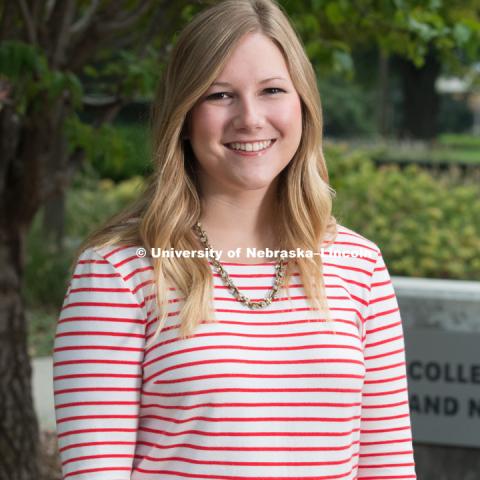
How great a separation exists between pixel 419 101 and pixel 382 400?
27.4 meters

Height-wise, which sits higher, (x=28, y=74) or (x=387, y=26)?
(x=387, y=26)

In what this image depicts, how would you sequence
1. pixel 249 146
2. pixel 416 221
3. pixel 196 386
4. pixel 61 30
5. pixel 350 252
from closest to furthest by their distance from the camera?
1. pixel 196 386
2. pixel 249 146
3. pixel 350 252
4. pixel 61 30
5. pixel 416 221

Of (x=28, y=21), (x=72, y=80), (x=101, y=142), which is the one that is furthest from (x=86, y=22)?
(x=72, y=80)

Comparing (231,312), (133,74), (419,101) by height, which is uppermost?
(419,101)

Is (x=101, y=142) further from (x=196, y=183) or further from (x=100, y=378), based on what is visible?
(x=100, y=378)

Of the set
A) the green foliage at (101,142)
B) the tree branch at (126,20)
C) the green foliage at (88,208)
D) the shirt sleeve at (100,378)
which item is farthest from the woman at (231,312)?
the green foliage at (88,208)

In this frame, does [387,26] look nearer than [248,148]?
No

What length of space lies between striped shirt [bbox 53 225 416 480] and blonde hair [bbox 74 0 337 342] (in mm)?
40

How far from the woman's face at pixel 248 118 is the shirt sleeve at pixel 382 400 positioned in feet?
1.21

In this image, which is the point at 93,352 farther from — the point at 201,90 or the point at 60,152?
the point at 60,152

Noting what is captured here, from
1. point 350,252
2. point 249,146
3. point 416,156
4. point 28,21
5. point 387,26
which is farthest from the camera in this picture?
point 416,156

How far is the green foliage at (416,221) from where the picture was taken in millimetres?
7977

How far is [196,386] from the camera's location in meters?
1.77

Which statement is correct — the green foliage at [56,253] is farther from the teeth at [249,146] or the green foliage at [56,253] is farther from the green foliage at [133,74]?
the teeth at [249,146]
